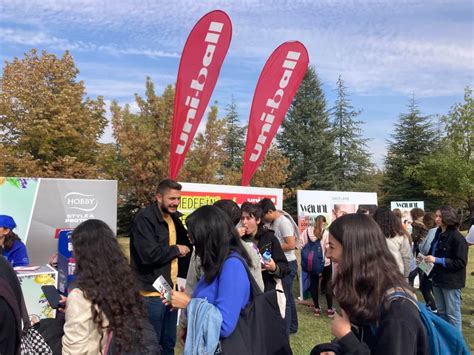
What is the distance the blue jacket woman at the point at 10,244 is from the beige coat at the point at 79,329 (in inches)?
110

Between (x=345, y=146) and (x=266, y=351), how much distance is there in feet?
120

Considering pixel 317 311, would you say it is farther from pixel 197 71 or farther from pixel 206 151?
pixel 206 151

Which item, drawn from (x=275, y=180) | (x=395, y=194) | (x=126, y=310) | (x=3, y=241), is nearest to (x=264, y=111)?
(x=3, y=241)

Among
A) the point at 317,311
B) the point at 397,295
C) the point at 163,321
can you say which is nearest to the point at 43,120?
the point at 317,311

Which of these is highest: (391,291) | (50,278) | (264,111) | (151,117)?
(151,117)

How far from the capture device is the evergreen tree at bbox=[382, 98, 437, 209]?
34344 mm

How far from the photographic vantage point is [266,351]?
2.07 meters

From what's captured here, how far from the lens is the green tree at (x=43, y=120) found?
1642 centimetres

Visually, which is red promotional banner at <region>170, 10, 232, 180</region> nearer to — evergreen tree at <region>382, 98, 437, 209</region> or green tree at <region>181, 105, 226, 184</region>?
green tree at <region>181, 105, 226, 184</region>

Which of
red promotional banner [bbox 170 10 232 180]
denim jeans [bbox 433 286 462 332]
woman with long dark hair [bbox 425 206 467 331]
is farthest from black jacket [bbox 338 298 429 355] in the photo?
red promotional banner [bbox 170 10 232 180]

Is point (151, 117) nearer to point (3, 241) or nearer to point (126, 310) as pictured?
point (3, 241)

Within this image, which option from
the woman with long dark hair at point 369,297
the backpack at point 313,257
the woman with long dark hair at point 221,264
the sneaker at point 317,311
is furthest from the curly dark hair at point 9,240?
the sneaker at point 317,311

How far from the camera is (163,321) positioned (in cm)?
385

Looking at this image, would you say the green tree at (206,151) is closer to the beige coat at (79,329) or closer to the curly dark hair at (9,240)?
the curly dark hair at (9,240)
